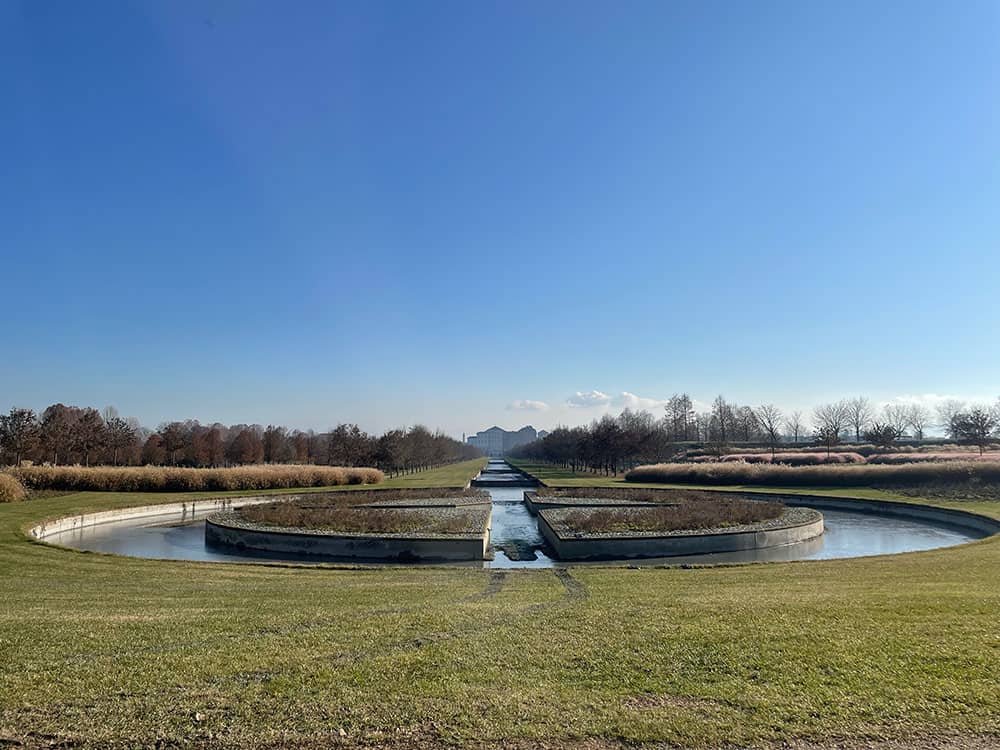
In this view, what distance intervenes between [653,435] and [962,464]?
26997 millimetres

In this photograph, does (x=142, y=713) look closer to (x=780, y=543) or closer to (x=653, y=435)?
(x=780, y=543)

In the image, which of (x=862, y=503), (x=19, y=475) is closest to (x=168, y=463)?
(x=19, y=475)

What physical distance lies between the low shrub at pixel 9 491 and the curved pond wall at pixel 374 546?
1849cm

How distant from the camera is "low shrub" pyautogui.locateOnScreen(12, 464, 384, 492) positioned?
3859 centimetres

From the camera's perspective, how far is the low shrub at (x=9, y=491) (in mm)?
29938

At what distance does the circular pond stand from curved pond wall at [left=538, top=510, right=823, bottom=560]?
30 centimetres

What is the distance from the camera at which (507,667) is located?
6078mm

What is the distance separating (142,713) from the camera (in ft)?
16.4

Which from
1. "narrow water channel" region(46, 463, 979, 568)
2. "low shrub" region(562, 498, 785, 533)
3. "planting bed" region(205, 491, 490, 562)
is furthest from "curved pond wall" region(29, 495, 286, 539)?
"low shrub" region(562, 498, 785, 533)

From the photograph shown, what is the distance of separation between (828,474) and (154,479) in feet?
141

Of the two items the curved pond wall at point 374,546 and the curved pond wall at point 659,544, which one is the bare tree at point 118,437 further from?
the curved pond wall at point 659,544

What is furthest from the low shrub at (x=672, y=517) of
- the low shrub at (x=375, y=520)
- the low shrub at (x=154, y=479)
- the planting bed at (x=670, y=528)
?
the low shrub at (x=154, y=479)

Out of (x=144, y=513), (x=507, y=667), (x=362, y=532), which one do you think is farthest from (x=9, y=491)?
(x=507, y=667)

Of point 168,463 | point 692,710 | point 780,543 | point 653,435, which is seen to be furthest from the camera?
point 168,463
